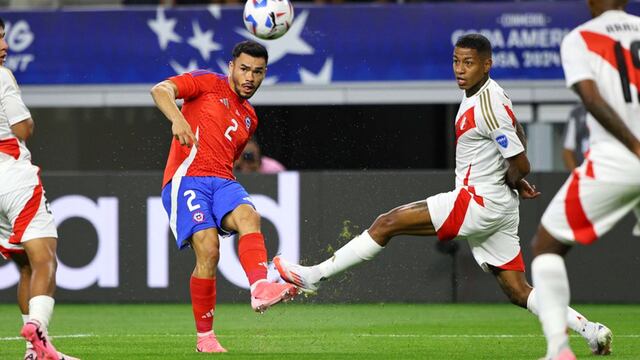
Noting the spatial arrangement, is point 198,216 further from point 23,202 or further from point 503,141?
point 503,141

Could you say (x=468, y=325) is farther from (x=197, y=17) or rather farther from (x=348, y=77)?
(x=197, y=17)

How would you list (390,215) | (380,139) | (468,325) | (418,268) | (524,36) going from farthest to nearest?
(380,139) → (524,36) → (418,268) → (468,325) → (390,215)

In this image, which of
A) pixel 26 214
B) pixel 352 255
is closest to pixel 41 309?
pixel 26 214

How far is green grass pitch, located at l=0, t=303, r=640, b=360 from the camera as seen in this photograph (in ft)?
29.0

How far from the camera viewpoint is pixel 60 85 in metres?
16.9

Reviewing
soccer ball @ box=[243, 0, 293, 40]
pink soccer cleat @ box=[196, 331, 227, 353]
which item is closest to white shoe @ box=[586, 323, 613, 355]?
pink soccer cleat @ box=[196, 331, 227, 353]

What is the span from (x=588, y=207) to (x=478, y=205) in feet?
7.91

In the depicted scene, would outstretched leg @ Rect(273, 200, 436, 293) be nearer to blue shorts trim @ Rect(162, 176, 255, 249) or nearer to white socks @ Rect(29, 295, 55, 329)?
blue shorts trim @ Rect(162, 176, 255, 249)

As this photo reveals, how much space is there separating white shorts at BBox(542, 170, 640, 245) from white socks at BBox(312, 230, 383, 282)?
2417 millimetres

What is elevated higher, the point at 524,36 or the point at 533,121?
the point at 524,36

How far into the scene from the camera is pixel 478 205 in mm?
8742

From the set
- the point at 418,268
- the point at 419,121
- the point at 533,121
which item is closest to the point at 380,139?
the point at 419,121

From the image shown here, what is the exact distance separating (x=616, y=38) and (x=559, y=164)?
10275mm

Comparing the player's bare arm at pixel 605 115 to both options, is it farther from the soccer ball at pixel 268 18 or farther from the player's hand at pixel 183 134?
the soccer ball at pixel 268 18
